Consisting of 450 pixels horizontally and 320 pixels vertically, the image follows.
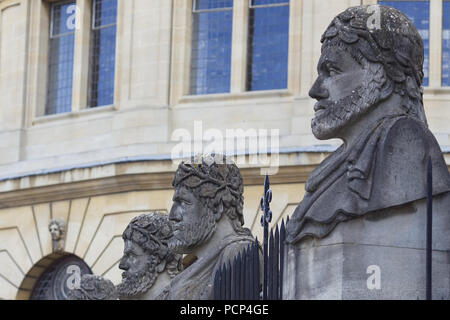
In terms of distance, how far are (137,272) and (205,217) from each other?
2.14 meters

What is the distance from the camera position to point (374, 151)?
10484 mm

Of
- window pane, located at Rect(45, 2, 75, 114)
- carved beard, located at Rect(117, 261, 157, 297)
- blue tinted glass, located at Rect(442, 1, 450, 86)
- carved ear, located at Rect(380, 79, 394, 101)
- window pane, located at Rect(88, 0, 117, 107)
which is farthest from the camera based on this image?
window pane, located at Rect(45, 2, 75, 114)

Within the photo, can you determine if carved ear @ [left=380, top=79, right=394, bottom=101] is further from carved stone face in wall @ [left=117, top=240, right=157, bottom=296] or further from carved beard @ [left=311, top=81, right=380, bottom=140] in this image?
carved stone face in wall @ [left=117, top=240, right=157, bottom=296]

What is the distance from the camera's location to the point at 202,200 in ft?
41.1

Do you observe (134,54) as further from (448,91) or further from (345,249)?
(345,249)

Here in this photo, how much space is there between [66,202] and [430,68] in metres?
7.52

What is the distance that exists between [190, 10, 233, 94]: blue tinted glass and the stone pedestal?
2966 cm

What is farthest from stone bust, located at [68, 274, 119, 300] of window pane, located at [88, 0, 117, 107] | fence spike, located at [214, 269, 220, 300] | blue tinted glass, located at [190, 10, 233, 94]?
window pane, located at [88, 0, 117, 107]

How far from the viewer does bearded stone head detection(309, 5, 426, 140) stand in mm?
10633

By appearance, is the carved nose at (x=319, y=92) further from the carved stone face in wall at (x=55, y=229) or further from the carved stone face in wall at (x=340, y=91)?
the carved stone face in wall at (x=55, y=229)
